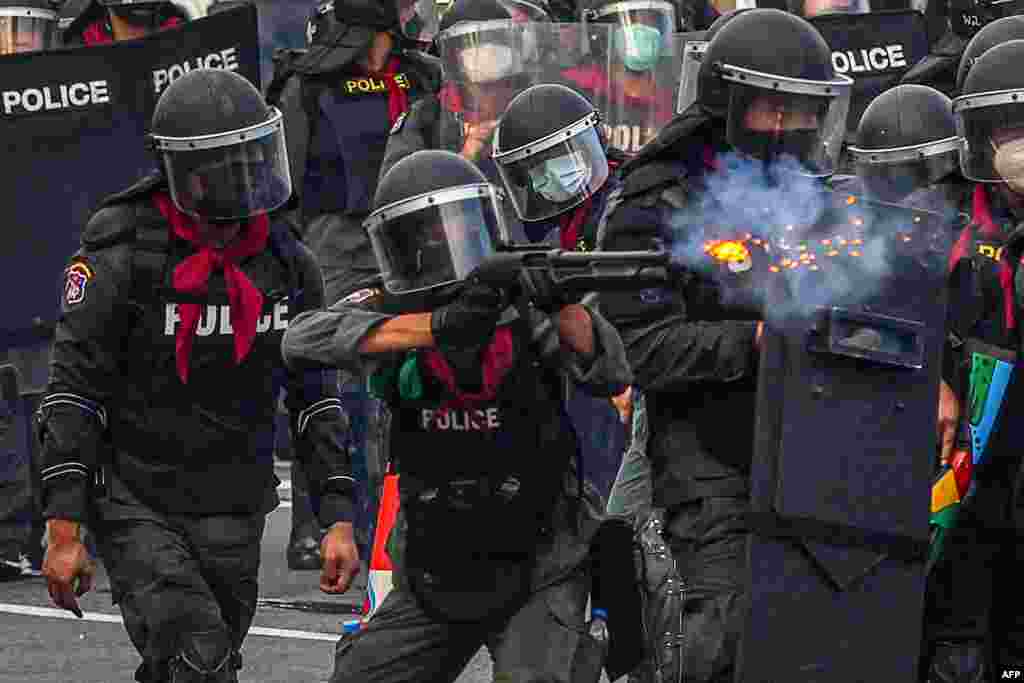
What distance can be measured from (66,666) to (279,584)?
1.47m

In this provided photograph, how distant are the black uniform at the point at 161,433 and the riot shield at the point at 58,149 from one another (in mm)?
3533

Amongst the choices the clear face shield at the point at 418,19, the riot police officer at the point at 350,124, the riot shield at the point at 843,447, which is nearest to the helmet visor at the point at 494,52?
the riot police officer at the point at 350,124

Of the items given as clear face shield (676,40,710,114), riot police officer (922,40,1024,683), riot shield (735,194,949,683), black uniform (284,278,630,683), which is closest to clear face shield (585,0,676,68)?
clear face shield (676,40,710,114)

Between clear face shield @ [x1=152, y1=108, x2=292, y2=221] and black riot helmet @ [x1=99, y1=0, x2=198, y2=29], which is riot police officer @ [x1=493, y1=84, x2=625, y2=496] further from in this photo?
black riot helmet @ [x1=99, y1=0, x2=198, y2=29]

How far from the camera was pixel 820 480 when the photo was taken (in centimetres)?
590

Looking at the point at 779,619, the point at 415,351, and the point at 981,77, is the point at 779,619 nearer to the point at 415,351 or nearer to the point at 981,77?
the point at 415,351

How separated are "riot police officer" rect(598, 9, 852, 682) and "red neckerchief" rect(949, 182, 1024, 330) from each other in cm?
37

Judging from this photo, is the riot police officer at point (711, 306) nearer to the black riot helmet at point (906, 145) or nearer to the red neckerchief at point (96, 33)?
the black riot helmet at point (906, 145)

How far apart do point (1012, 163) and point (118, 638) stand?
3.80 m

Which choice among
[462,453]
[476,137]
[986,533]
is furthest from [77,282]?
[476,137]

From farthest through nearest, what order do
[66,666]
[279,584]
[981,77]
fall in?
[279,584]
[66,666]
[981,77]

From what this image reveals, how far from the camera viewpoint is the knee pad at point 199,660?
6738 millimetres

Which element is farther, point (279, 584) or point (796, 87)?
point (279, 584)

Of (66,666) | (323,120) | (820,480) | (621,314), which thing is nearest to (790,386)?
(820,480)
